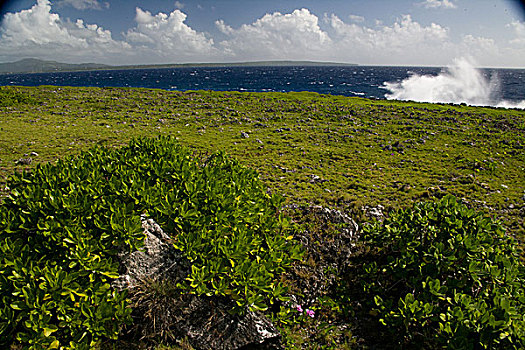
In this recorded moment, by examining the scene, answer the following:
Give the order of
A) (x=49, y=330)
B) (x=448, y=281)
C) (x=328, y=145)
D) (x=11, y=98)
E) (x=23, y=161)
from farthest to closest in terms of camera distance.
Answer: (x=11, y=98) < (x=328, y=145) < (x=23, y=161) < (x=448, y=281) < (x=49, y=330)

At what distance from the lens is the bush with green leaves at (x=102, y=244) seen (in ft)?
11.0

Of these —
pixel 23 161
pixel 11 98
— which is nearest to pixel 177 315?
pixel 23 161

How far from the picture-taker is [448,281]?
4285mm

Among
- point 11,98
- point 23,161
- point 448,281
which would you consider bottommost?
point 448,281

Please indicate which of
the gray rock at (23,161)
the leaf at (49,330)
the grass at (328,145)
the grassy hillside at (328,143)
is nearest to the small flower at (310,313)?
the grass at (328,145)

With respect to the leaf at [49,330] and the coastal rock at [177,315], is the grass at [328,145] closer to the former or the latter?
the coastal rock at [177,315]

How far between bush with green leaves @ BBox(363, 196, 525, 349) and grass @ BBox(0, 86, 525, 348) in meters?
1.03

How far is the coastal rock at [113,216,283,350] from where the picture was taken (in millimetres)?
3891

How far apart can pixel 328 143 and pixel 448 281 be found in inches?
532

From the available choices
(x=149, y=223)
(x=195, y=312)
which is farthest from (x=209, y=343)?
(x=149, y=223)

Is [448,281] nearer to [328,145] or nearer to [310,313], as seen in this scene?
[310,313]

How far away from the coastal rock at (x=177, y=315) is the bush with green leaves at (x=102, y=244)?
245 mm

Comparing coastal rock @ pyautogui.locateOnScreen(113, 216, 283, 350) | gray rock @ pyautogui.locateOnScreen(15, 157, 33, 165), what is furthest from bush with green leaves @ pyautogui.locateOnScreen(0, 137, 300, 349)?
gray rock @ pyautogui.locateOnScreen(15, 157, 33, 165)

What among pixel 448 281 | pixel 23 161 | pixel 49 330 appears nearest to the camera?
pixel 49 330
